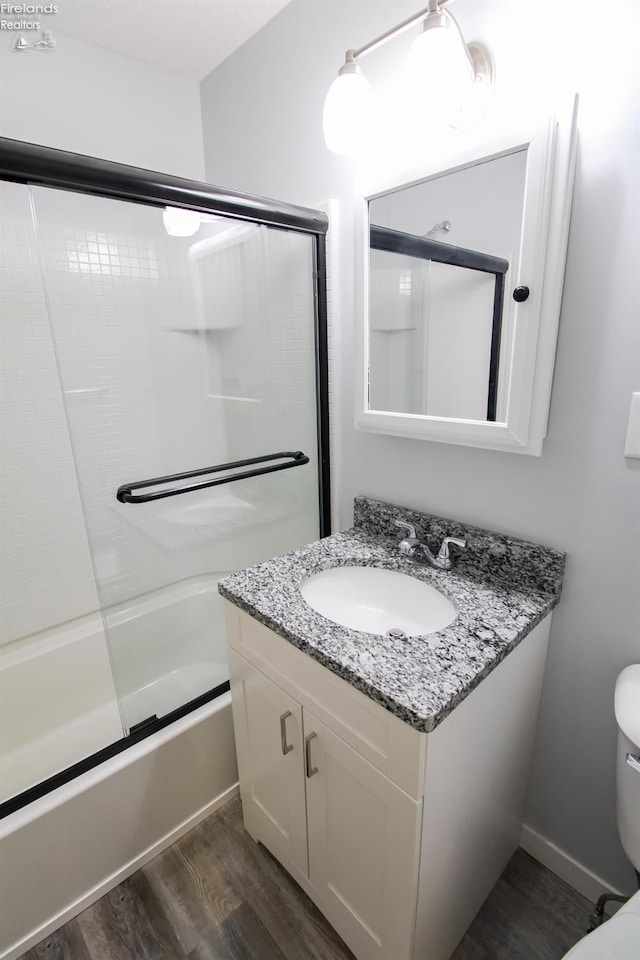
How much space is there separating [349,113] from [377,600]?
1.18m

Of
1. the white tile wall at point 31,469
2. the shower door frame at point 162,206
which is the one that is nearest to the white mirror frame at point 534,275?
the shower door frame at point 162,206

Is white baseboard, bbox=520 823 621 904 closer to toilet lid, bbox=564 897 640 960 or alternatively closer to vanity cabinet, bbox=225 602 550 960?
vanity cabinet, bbox=225 602 550 960

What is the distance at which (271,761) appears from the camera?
1.13 metres

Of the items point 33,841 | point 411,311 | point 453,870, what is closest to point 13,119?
point 411,311

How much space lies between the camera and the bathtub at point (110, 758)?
3.59 ft

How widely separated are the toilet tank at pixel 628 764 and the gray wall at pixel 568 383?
0.12m

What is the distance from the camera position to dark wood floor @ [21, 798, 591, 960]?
3.59 feet

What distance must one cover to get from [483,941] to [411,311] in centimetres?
159

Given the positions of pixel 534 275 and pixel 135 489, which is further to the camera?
pixel 135 489

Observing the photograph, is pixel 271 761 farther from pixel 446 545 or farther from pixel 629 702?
pixel 629 702

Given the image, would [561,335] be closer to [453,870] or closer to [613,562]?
[613,562]

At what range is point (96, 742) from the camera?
61.9 inches

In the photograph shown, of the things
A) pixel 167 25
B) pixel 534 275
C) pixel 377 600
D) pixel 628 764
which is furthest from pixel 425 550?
pixel 167 25

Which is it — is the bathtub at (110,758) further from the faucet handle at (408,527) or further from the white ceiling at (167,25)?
the white ceiling at (167,25)
